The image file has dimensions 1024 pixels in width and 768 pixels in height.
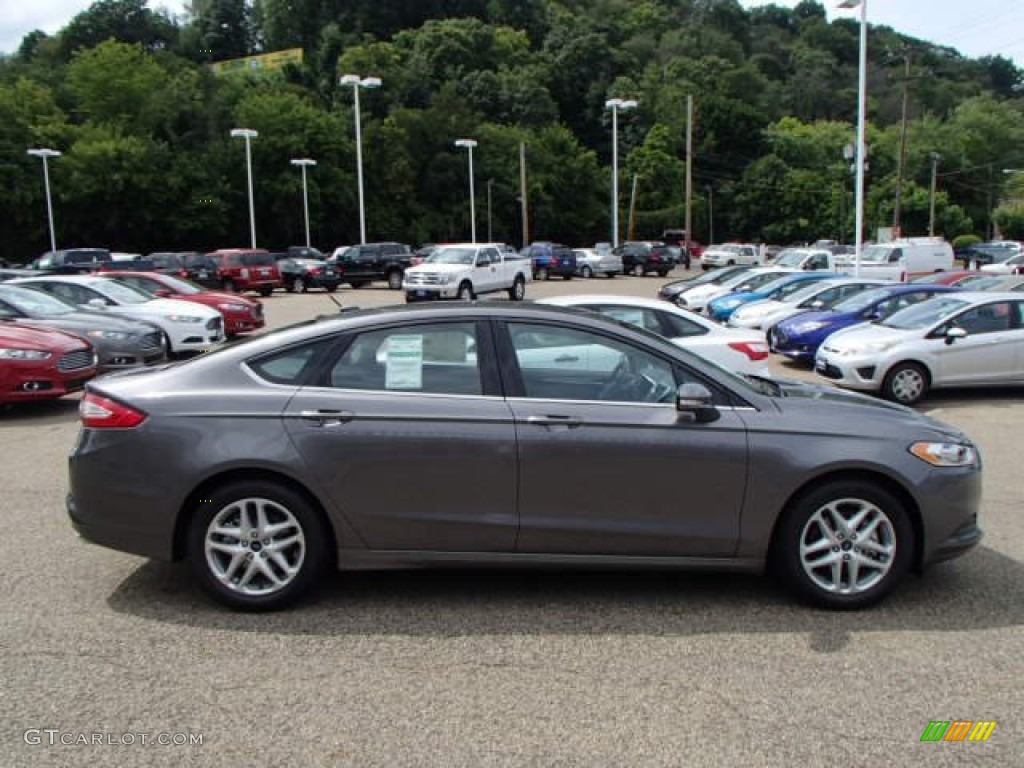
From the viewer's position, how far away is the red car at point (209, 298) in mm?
18422

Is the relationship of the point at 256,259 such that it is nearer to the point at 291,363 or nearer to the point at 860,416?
the point at 291,363

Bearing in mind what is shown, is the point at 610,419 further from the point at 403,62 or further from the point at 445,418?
the point at 403,62

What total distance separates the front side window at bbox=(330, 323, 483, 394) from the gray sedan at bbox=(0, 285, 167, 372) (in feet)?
30.3

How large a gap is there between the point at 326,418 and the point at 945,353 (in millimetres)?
9992

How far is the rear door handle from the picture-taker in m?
4.62

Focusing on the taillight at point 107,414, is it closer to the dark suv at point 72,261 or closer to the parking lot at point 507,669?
the parking lot at point 507,669

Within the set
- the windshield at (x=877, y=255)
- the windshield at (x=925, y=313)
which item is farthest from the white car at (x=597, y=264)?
the windshield at (x=925, y=313)

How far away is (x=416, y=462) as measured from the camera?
4.62 metres

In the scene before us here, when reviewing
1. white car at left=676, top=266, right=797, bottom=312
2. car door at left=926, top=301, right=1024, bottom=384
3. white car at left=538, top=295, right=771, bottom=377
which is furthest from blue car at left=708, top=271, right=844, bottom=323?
white car at left=538, top=295, right=771, bottom=377

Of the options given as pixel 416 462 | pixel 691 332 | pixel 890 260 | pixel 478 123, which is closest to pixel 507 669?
pixel 416 462

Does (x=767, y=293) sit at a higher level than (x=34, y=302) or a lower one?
lower

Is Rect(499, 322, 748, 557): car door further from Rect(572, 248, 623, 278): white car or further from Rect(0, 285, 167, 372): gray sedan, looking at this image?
Rect(572, 248, 623, 278): white car

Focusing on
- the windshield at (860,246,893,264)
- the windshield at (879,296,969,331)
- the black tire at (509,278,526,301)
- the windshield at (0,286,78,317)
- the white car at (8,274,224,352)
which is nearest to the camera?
the windshield at (879,296,969,331)

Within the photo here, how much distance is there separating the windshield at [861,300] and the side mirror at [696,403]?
11747 mm
